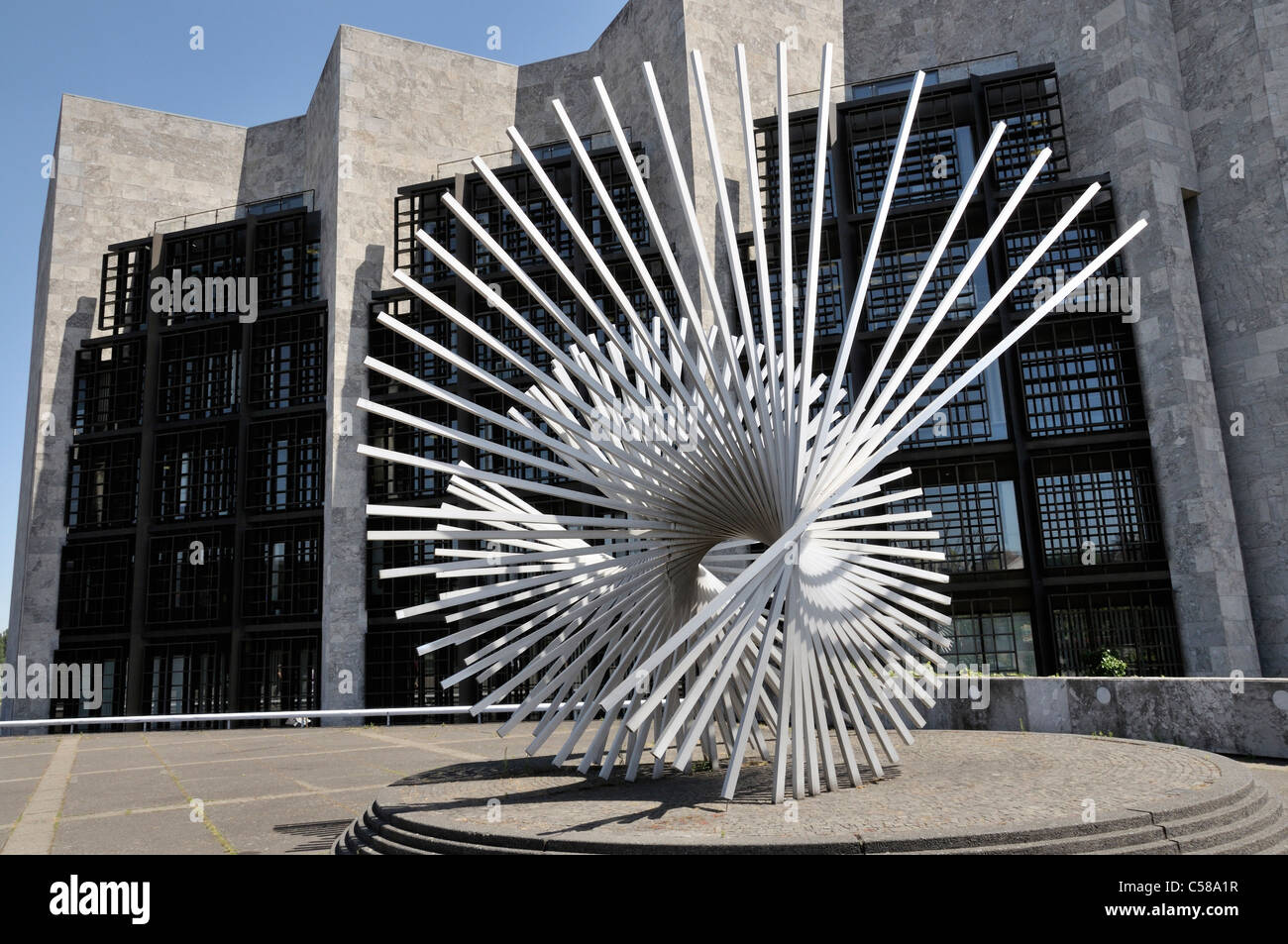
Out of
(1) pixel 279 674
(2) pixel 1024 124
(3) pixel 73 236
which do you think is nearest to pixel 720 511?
(2) pixel 1024 124

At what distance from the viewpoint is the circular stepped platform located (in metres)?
5.92

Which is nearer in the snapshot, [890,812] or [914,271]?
[890,812]

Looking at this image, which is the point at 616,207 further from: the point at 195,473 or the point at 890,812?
the point at 890,812

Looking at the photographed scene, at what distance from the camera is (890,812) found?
688 centimetres

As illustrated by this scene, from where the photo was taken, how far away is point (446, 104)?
31359 mm

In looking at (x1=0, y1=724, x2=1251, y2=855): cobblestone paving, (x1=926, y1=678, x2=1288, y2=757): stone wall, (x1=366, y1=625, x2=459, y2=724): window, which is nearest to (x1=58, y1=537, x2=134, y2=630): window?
(x1=366, y1=625, x2=459, y2=724): window

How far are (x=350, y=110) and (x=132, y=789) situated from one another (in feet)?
77.0

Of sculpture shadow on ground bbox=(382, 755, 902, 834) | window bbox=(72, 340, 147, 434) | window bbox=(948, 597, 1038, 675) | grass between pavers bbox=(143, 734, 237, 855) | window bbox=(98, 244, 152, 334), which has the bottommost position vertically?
grass between pavers bbox=(143, 734, 237, 855)

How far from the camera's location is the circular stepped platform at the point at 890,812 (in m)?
5.92

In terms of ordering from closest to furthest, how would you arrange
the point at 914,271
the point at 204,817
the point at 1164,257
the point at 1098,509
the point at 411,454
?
the point at 204,817, the point at 1164,257, the point at 1098,509, the point at 914,271, the point at 411,454

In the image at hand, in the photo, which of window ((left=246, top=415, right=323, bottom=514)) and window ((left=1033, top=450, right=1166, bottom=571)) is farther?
window ((left=246, top=415, right=323, bottom=514))

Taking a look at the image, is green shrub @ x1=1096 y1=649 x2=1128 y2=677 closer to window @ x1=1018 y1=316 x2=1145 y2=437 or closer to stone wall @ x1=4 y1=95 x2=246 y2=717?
window @ x1=1018 y1=316 x2=1145 y2=437

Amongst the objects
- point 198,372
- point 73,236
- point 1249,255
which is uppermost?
point 73,236
